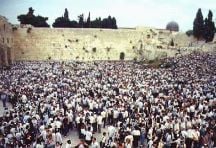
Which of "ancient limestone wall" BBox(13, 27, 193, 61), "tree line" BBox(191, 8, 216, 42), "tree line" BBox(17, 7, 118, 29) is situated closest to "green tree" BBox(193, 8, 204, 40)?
"tree line" BBox(191, 8, 216, 42)

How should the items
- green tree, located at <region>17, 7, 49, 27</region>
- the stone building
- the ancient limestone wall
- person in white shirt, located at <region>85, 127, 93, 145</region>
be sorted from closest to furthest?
person in white shirt, located at <region>85, 127, 93, 145</region>, the stone building, the ancient limestone wall, green tree, located at <region>17, 7, 49, 27</region>

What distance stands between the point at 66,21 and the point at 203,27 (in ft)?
64.4

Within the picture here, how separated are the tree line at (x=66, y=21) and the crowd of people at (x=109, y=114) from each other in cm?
3294

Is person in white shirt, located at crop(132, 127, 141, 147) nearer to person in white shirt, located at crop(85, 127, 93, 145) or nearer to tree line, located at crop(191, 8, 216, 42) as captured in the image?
person in white shirt, located at crop(85, 127, 93, 145)

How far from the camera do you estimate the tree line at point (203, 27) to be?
53.5m

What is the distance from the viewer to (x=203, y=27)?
178 ft

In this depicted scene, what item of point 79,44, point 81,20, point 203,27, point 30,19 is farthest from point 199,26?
point 30,19

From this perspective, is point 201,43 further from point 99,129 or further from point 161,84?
point 99,129

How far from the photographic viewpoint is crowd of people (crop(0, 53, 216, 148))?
14367 millimetres

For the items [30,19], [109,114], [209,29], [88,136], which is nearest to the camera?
[88,136]

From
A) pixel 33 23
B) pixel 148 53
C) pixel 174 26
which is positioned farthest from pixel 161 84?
pixel 174 26

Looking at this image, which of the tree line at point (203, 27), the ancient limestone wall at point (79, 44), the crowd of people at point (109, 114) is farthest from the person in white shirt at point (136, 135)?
the tree line at point (203, 27)

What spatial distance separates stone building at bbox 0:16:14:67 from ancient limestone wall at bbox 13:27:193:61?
2.58 metres

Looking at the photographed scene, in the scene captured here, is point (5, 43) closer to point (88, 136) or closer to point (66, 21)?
point (66, 21)
